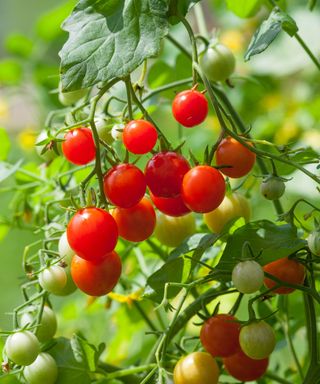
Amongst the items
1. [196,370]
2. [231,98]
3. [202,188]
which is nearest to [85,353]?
[196,370]

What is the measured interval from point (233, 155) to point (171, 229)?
0.54 feet

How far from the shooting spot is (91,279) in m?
0.71

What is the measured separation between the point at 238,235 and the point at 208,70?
0.72 feet

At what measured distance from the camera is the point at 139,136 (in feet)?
2.28

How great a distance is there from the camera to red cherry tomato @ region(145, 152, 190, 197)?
2.30 feet

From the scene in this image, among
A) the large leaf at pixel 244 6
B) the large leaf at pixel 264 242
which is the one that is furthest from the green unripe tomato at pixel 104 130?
the large leaf at pixel 244 6

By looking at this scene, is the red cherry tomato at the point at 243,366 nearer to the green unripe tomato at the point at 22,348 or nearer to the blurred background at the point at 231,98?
the green unripe tomato at the point at 22,348

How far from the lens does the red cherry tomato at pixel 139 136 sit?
695 millimetres

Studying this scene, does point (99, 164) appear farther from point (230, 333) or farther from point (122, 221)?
point (230, 333)

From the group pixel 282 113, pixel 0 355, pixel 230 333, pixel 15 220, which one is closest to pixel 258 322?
pixel 230 333

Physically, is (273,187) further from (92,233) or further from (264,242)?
(92,233)

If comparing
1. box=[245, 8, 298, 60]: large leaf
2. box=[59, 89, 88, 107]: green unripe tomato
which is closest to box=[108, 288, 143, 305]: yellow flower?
box=[59, 89, 88, 107]: green unripe tomato

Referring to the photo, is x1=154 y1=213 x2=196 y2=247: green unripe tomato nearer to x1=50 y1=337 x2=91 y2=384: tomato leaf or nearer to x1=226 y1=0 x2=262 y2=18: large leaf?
x1=50 y1=337 x2=91 y2=384: tomato leaf

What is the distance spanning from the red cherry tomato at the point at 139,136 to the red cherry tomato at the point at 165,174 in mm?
17
